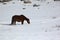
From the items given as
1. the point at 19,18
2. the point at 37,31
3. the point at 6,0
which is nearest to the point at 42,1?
the point at 6,0

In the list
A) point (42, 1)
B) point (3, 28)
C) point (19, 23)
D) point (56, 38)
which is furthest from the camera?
point (42, 1)

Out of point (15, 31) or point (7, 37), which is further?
point (15, 31)

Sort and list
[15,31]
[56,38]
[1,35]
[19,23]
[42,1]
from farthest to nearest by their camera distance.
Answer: [42,1], [19,23], [15,31], [1,35], [56,38]

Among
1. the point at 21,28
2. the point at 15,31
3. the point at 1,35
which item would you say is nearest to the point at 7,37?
the point at 1,35

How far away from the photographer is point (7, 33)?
2.00m

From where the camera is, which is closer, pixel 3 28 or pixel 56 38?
pixel 56 38

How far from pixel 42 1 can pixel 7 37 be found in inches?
147

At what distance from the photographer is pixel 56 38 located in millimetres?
1804

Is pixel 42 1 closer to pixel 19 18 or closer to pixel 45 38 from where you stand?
pixel 19 18

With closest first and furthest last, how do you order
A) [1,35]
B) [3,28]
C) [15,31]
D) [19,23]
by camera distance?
[1,35]
[15,31]
[3,28]
[19,23]

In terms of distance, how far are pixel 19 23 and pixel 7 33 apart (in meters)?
0.46

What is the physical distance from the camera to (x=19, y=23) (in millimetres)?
2430

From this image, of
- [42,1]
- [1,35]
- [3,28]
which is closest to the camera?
[1,35]

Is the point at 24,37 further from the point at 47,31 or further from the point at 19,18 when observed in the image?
the point at 19,18
